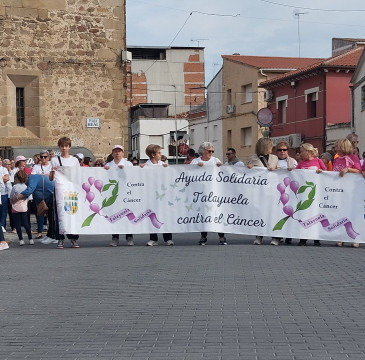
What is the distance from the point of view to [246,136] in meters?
65.2

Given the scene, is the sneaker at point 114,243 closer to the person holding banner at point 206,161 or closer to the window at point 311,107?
the person holding banner at point 206,161

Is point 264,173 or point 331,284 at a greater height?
point 264,173

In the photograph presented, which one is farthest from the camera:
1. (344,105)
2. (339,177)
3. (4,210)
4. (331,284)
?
(344,105)

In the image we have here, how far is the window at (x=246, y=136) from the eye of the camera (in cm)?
6419

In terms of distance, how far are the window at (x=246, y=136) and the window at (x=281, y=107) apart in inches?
200

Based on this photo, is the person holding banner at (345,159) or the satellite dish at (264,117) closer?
the person holding banner at (345,159)

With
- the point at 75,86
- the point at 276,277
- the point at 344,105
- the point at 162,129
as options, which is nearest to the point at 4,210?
the point at 276,277

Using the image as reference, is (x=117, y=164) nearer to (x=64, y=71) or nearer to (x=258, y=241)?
(x=258, y=241)

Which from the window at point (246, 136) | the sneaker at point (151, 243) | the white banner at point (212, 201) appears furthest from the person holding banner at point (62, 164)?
the window at point (246, 136)

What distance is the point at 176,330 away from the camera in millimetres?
7219

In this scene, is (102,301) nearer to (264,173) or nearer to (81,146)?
(264,173)

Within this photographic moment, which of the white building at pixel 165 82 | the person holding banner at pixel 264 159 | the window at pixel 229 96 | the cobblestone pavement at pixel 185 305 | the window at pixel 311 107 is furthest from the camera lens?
the white building at pixel 165 82

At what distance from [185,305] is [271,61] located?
59.7 meters

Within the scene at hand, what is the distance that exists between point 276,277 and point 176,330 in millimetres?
3447
